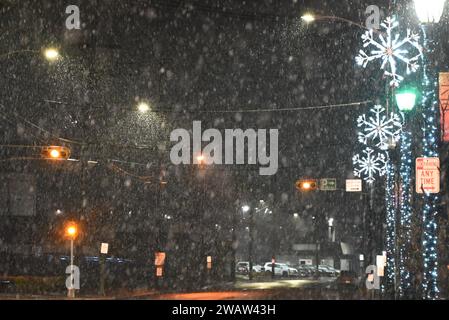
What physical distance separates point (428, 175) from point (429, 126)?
2.94 ft

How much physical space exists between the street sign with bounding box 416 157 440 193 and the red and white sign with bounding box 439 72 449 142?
1500 mm

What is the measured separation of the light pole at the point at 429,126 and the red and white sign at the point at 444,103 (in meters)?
1.06

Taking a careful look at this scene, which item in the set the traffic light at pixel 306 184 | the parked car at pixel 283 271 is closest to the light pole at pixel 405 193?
the traffic light at pixel 306 184

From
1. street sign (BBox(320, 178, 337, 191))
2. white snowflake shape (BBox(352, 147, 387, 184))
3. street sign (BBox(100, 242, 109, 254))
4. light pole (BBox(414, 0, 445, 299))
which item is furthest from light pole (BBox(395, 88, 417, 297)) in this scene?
street sign (BBox(100, 242, 109, 254))

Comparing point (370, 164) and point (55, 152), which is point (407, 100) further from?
point (370, 164)

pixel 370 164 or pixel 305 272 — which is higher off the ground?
pixel 370 164

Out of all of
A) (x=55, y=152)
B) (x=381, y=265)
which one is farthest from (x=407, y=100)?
(x=55, y=152)

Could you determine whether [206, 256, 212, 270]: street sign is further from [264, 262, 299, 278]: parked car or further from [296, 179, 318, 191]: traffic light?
[296, 179, 318, 191]: traffic light

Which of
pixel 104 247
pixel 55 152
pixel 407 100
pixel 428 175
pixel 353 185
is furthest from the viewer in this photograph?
pixel 104 247

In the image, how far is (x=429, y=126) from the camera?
11703 mm

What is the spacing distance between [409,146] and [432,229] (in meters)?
1.49

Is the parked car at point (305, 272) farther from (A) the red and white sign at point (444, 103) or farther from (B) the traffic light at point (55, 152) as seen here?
(A) the red and white sign at point (444, 103)

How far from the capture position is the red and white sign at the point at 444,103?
42.1 ft

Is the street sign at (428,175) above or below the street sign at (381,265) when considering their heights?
above
